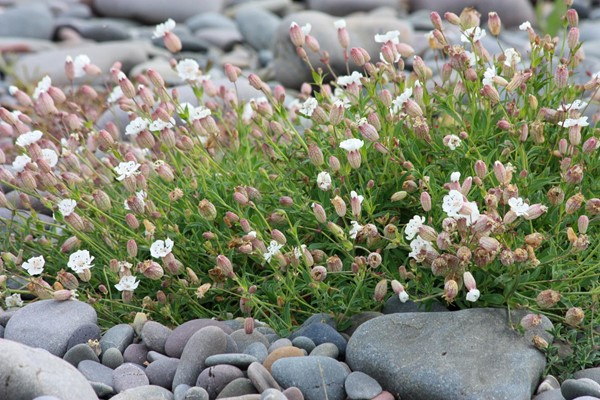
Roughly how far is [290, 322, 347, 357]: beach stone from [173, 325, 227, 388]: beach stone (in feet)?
1.04

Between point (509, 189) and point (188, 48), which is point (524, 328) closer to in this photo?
point (509, 189)

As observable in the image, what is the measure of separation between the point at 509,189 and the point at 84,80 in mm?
5499

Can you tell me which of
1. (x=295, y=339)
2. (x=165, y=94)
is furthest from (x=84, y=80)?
(x=295, y=339)

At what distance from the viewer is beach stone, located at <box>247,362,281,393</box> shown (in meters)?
2.78

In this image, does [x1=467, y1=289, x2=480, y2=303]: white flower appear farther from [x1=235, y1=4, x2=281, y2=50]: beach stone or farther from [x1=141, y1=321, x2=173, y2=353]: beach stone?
[x1=235, y1=4, x2=281, y2=50]: beach stone

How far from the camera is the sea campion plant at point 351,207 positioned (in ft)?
9.68

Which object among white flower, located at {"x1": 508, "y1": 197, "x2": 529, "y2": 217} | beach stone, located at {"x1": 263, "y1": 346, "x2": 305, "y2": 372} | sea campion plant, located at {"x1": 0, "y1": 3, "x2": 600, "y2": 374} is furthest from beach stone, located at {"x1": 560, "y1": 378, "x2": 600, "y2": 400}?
beach stone, located at {"x1": 263, "y1": 346, "x2": 305, "y2": 372}

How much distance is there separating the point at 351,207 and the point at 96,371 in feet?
3.63

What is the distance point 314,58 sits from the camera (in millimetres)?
6703

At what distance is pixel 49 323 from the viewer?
331cm

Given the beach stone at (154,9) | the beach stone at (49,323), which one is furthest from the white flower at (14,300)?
the beach stone at (154,9)

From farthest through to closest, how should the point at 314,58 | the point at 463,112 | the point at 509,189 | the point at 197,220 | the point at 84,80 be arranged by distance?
the point at 84,80 → the point at 314,58 → the point at 463,112 → the point at 197,220 → the point at 509,189

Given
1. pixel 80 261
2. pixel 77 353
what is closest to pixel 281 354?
pixel 77 353

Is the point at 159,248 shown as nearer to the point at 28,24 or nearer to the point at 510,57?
the point at 510,57
